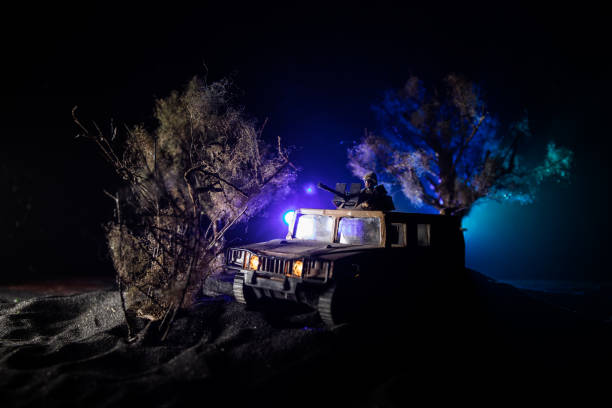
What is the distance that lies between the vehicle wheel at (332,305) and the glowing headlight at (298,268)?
1.75 feet

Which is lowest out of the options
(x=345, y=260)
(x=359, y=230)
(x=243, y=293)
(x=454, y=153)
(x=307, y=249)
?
(x=243, y=293)

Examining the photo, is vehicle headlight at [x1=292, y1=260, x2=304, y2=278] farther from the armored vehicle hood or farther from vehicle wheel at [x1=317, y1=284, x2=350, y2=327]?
vehicle wheel at [x1=317, y1=284, x2=350, y2=327]

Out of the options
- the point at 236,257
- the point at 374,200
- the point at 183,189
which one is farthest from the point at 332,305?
the point at 183,189

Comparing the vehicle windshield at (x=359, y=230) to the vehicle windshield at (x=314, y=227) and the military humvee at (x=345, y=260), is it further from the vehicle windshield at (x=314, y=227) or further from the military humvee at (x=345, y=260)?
the vehicle windshield at (x=314, y=227)

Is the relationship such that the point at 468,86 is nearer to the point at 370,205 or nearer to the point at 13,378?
the point at 370,205

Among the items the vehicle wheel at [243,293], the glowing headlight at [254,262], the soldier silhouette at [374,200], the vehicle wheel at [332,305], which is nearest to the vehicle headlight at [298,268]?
the vehicle wheel at [332,305]

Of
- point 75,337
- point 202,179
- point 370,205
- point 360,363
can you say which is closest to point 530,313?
point 370,205

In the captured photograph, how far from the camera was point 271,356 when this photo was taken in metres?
4.14

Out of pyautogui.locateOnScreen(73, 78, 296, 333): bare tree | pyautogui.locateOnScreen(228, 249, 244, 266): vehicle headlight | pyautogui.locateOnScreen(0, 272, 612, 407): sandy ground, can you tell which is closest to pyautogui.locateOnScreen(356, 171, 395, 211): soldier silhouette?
pyautogui.locateOnScreen(73, 78, 296, 333): bare tree

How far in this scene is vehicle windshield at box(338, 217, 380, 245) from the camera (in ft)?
20.2

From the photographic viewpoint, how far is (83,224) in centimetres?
1255

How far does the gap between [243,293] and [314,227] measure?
2.24m

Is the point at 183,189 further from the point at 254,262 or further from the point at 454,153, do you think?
the point at 454,153

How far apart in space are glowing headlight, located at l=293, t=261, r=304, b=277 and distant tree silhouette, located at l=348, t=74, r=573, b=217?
487 inches
